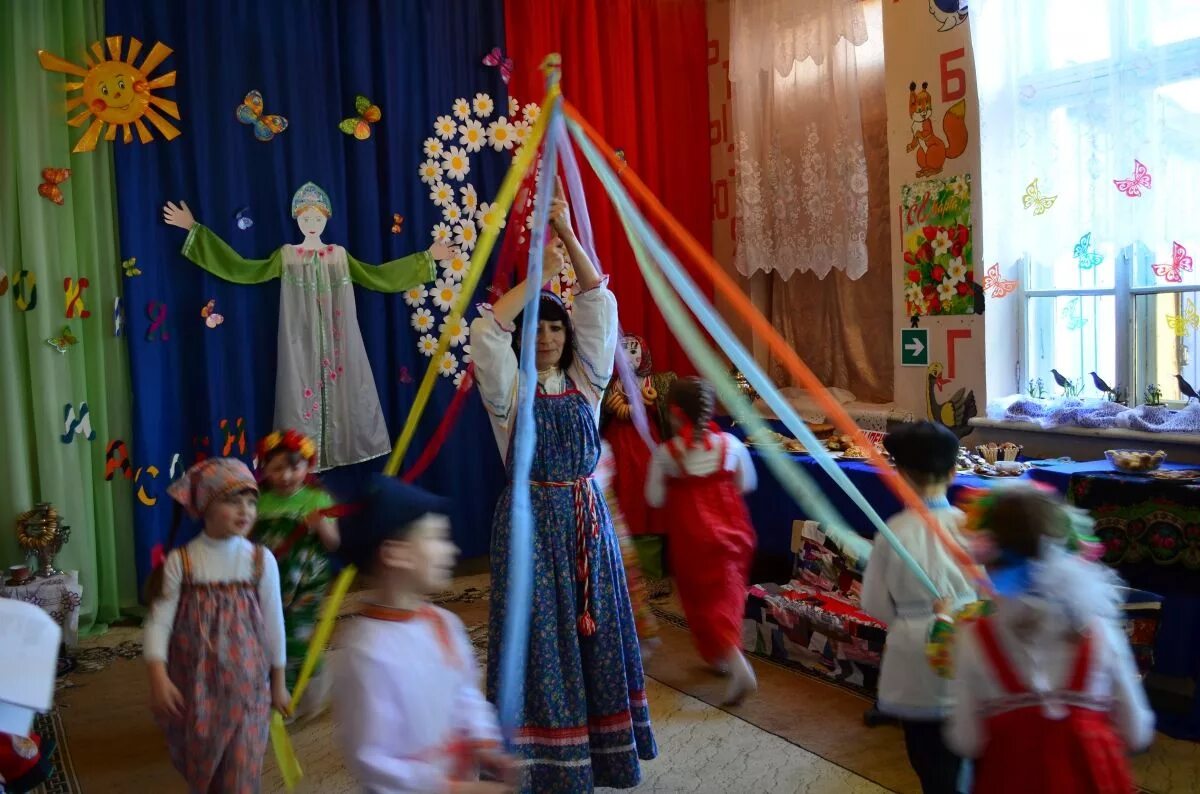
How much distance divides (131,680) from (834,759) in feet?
8.72

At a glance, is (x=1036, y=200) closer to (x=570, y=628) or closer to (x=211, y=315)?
(x=570, y=628)

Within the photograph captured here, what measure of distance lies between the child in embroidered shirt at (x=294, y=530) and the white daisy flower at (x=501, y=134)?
2.72 metres

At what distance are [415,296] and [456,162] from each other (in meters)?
0.72

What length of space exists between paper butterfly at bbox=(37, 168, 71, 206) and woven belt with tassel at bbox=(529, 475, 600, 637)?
2.91 metres

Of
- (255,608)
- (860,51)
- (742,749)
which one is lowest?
(742,749)

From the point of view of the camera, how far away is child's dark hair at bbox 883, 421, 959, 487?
2.32 meters

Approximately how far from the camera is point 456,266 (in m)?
5.39

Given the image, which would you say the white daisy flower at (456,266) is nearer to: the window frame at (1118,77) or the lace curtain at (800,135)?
the lace curtain at (800,135)

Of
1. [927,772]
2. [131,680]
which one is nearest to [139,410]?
[131,680]

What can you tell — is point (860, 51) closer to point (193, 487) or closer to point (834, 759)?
point (834, 759)

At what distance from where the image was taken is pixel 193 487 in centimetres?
247

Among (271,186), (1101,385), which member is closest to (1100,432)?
(1101,385)

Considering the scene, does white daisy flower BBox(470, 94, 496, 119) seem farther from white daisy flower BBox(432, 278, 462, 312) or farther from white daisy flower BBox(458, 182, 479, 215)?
white daisy flower BBox(432, 278, 462, 312)

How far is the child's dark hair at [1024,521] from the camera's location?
1.76 meters
